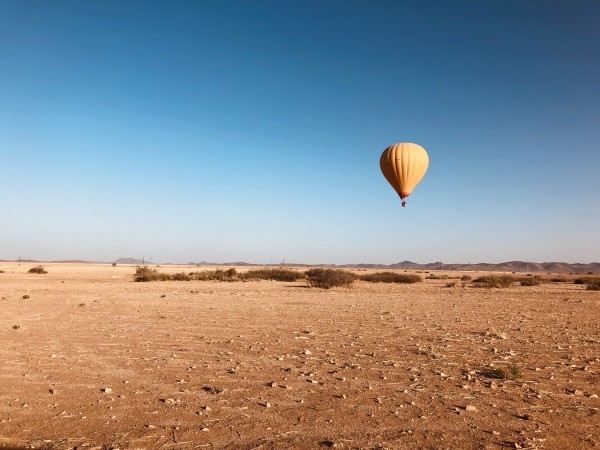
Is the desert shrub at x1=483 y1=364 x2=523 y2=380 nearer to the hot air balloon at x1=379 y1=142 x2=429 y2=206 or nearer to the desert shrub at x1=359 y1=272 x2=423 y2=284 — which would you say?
the hot air balloon at x1=379 y1=142 x2=429 y2=206

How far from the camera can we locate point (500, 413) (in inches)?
254

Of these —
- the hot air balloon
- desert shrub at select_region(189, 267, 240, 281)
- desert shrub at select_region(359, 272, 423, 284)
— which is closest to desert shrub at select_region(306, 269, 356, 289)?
desert shrub at select_region(359, 272, 423, 284)

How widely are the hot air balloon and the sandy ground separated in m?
15.5

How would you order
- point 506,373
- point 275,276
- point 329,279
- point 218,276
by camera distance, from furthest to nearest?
point 275,276
point 218,276
point 329,279
point 506,373

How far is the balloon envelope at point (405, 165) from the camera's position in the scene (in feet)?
96.5

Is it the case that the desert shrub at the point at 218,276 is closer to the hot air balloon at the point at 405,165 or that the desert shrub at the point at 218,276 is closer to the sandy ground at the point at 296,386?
the hot air balloon at the point at 405,165

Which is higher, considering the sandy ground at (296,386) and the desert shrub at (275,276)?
the desert shrub at (275,276)

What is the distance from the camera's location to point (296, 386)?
26.0 ft

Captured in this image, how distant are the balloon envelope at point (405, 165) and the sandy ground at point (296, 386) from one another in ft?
51.0

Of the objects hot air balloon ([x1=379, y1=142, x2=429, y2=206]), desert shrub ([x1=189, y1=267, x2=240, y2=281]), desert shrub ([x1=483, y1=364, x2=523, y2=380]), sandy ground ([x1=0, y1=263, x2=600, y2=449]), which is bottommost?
sandy ground ([x1=0, y1=263, x2=600, y2=449])

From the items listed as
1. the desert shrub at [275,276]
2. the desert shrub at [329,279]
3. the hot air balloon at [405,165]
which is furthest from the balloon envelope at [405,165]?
the desert shrub at [275,276]

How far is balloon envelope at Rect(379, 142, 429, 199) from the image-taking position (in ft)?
96.5

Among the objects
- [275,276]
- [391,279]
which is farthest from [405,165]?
[275,276]

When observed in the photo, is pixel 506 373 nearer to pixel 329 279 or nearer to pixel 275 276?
pixel 329 279
